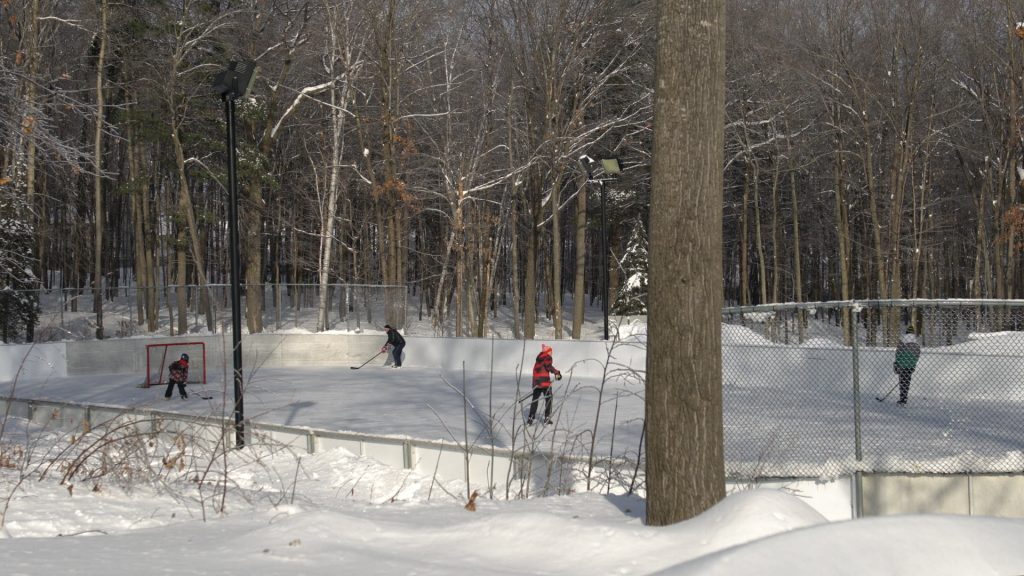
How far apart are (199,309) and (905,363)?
23.0 m

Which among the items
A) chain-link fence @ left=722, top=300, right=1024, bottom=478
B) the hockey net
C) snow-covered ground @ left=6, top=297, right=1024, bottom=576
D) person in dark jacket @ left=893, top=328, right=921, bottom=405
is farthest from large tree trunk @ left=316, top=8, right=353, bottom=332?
snow-covered ground @ left=6, top=297, right=1024, bottom=576

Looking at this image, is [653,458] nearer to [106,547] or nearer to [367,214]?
[106,547]

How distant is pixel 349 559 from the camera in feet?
16.2

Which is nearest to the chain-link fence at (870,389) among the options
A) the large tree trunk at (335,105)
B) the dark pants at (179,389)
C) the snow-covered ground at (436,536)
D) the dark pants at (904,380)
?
the dark pants at (904,380)

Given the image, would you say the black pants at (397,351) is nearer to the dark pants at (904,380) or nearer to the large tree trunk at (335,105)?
the large tree trunk at (335,105)

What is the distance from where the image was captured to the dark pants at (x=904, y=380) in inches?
604

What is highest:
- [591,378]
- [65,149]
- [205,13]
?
[205,13]

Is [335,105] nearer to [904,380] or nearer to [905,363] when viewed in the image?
[905,363]

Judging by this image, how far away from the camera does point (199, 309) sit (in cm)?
3200

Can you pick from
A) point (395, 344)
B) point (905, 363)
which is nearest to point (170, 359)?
point (395, 344)

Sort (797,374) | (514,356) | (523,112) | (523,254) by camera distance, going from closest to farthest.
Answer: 1. (797,374)
2. (514,356)
3. (523,112)
4. (523,254)

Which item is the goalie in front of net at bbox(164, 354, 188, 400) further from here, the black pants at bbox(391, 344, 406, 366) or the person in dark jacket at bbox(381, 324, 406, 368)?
the black pants at bbox(391, 344, 406, 366)

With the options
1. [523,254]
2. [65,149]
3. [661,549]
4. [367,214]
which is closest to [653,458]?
[661,549]

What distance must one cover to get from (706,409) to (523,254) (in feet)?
179
